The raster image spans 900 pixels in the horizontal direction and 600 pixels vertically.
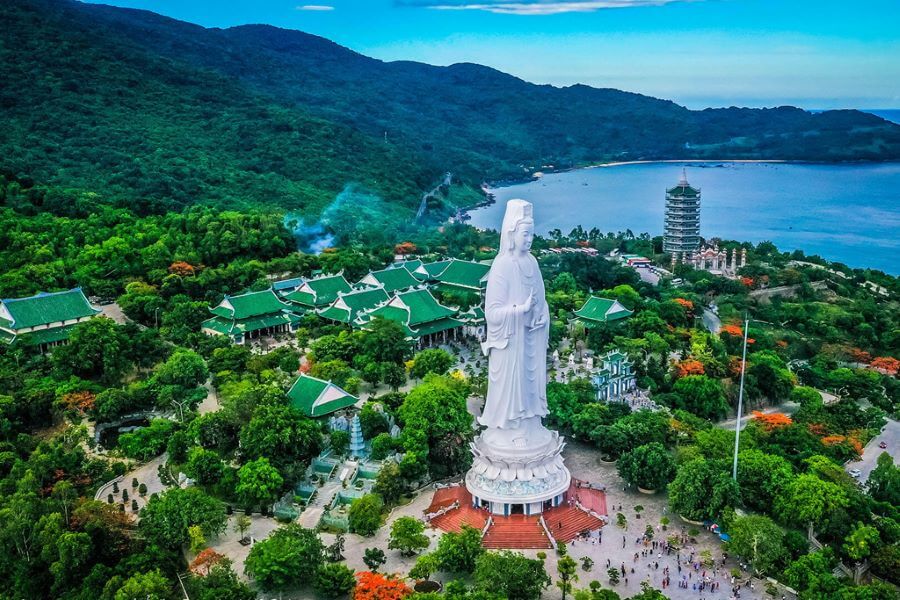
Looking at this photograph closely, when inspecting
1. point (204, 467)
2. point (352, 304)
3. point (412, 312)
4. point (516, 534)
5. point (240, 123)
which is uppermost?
point (240, 123)

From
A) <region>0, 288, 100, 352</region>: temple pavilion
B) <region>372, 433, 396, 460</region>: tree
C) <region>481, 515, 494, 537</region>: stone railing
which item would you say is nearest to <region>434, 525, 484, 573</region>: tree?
<region>481, 515, 494, 537</region>: stone railing

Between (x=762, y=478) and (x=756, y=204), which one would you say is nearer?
(x=762, y=478)

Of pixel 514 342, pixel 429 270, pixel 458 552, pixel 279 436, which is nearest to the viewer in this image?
pixel 458 552

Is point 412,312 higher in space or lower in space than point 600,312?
higher

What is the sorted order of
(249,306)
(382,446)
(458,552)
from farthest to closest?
(249,306) < (382,446) < (458,552)

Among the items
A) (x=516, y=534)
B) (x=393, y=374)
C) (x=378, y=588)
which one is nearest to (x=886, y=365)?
(x=393, y=374)

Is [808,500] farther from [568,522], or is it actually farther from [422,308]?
[422,308]

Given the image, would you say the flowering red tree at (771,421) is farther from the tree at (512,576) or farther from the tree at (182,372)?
the tree at (182,372)
